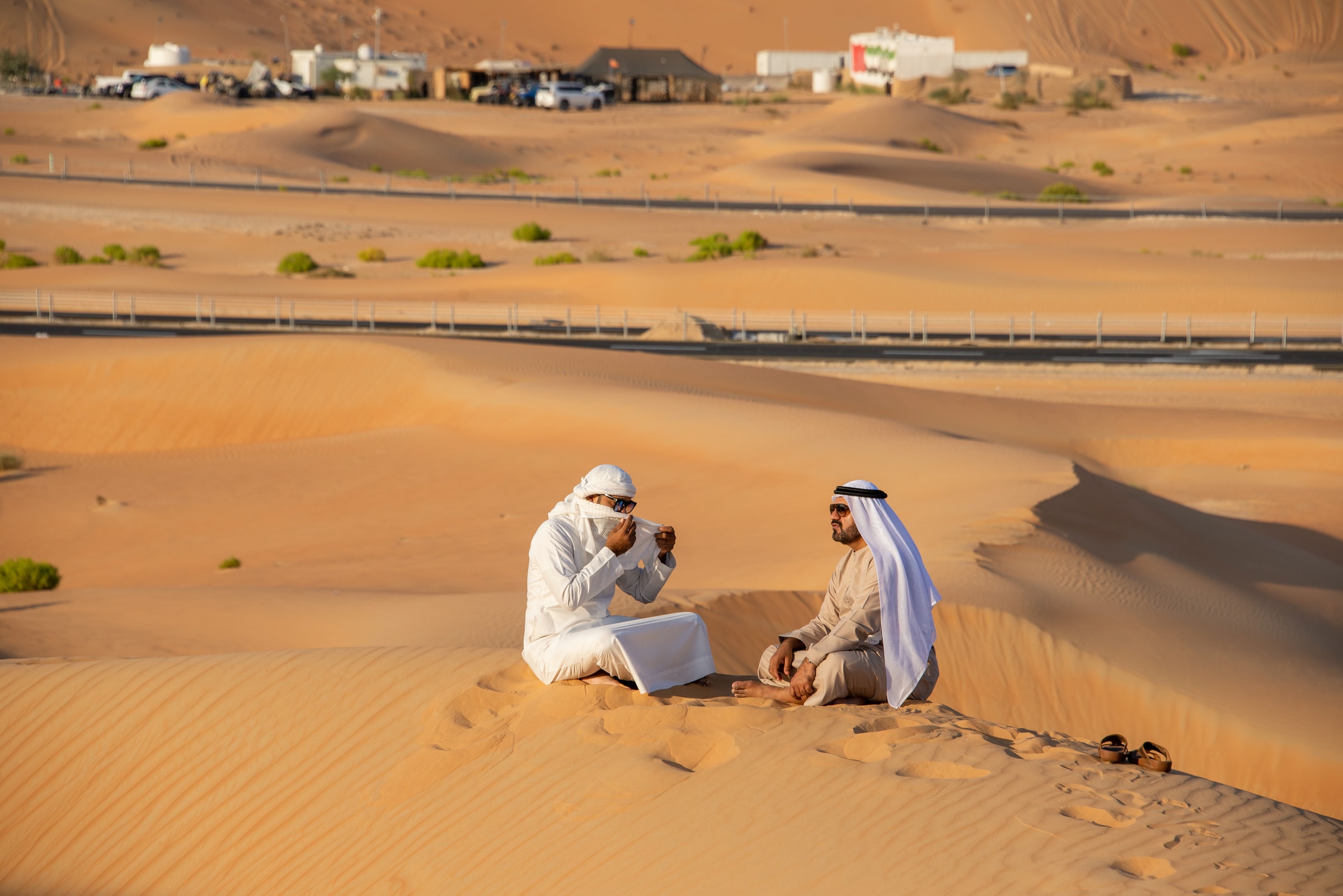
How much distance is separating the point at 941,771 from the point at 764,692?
4.00 feet

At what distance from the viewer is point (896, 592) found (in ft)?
22.5

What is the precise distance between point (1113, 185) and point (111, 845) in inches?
2408

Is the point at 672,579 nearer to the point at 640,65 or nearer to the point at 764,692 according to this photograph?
the point at 764,692

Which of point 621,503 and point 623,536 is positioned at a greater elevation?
point 621,503

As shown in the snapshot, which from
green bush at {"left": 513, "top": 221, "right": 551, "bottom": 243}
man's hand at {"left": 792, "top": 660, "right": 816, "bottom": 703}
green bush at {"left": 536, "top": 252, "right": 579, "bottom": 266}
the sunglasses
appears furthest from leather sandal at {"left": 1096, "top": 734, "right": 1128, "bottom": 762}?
green bush at {"left": 513, "top": 221, "right": 551, "bottom": 243}

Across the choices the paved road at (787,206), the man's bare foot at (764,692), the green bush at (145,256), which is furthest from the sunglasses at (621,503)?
the paved road at (787,206)

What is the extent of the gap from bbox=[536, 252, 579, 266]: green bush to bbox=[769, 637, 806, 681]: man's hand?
34.2 m

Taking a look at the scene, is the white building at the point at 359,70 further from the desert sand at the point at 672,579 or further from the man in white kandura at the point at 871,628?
the man in white kandura at the point at 871,628

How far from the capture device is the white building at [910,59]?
100 meters

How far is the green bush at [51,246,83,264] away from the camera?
135 feet

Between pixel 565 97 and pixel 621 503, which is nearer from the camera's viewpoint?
pixel 621 503

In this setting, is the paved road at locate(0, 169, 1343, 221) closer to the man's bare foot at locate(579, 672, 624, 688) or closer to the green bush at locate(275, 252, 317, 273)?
the green bush at locate(275, 252, 317, 273)

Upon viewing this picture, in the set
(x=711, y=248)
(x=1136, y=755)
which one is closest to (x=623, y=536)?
(x=1136, y=755)

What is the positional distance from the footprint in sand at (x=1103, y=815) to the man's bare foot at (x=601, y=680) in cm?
240
